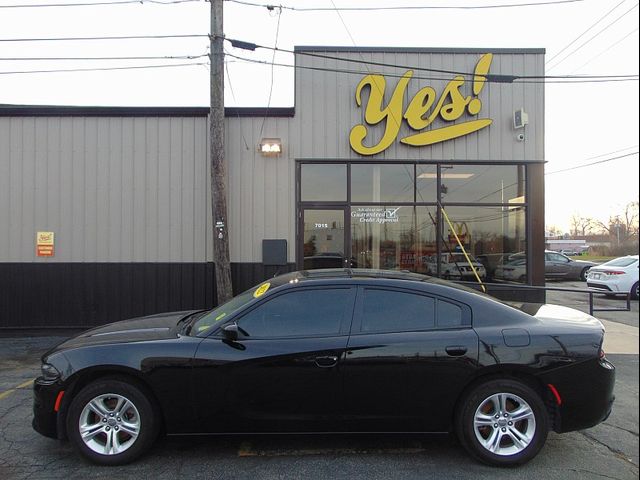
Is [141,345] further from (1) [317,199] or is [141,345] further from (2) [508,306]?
(1) [317,199]

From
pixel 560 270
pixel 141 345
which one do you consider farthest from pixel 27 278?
pixel 560 270

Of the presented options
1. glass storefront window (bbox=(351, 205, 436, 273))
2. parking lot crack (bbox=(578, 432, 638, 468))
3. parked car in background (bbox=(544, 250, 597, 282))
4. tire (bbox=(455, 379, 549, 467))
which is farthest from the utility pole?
parked car in background (bbox=(544, 250, 597, 282))

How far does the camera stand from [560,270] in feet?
66.3

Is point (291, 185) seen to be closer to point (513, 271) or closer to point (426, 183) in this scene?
point (426, 183)

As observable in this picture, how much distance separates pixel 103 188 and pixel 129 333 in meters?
5.84

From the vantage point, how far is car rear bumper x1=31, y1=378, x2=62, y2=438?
11.9 feet

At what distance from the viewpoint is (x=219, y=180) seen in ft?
26.8

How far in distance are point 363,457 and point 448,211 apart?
21.4 feet

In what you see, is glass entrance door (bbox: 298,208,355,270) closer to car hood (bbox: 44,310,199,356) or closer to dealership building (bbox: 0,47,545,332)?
dealership building (bbox: 0,47,545,332)

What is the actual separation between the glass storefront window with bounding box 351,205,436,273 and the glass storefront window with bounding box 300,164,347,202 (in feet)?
1.58

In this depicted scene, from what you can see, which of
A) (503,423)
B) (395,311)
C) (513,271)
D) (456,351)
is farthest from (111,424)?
(513,271)

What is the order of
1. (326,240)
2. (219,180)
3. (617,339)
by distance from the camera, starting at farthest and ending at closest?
(326,240) < (219,180) < (617,339)

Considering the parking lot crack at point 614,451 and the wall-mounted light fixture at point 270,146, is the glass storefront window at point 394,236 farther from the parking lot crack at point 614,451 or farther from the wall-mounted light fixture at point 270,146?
the parking lot crack at point 614,451

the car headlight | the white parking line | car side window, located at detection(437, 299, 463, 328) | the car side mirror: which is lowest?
the white parking line
